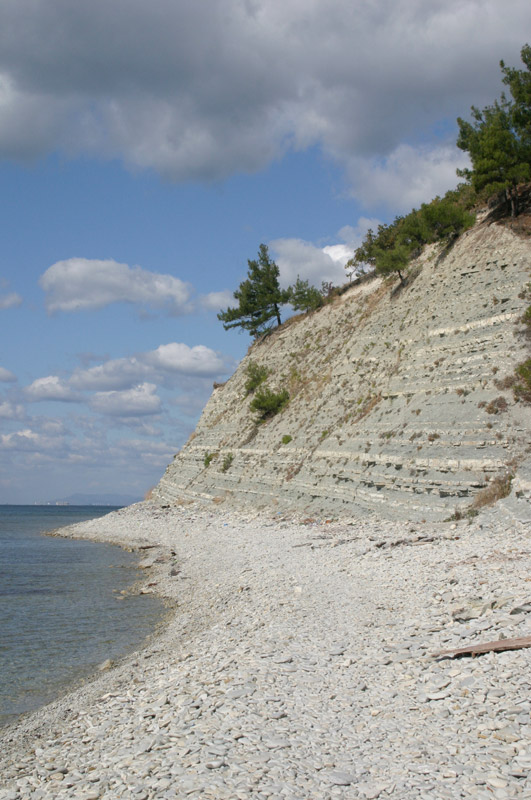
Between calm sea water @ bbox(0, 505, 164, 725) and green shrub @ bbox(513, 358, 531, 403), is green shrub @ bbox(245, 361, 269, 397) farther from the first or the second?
green shrub @ bbox(513, 358, 531, 403)

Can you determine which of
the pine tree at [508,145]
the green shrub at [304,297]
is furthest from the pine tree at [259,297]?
the pine tree at [508,145]

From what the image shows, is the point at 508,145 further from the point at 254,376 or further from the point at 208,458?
the point at 208,458

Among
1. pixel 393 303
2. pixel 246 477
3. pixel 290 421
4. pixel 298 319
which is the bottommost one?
pixel 246 477

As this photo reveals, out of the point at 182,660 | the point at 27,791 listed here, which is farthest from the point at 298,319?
the point at 27,791

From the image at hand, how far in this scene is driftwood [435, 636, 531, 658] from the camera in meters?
7.78

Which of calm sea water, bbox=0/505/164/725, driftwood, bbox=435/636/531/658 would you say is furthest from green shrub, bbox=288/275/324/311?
driftwood, bbox=435/636/531/658

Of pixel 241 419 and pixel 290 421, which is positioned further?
pixel 241 419

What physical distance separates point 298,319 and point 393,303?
16.1m

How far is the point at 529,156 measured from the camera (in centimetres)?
2717

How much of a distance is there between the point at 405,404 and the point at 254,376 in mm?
22386

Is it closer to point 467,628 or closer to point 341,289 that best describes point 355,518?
point 467,628

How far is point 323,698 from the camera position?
782cm

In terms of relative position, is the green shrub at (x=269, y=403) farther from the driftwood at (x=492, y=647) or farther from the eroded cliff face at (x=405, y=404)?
the driftwood at (x=492, y=647)

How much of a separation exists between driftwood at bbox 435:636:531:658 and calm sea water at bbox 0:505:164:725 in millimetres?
7878
